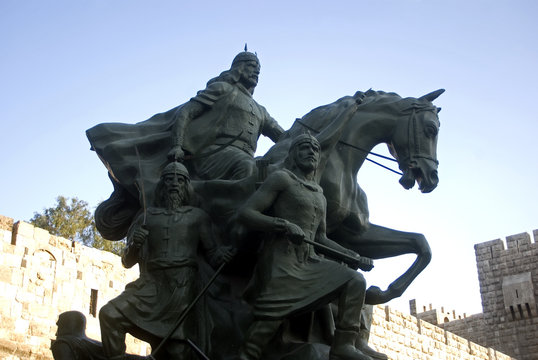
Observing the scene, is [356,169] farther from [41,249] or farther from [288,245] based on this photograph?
[41,249]

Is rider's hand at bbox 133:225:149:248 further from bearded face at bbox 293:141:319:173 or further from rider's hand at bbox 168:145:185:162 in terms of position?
bearded face at bbox 293:141:319:173

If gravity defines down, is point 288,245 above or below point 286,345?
above

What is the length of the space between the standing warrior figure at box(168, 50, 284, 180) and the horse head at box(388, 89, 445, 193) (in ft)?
4.31

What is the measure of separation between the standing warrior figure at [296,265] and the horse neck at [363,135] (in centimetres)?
86

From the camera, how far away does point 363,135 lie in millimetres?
7613

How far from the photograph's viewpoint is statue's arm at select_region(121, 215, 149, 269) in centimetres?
643

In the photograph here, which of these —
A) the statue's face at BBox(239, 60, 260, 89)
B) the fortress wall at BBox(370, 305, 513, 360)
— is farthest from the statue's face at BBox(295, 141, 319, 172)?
the fortress wall at BBox(370, 305, 513, 360)

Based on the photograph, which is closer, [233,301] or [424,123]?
[233,301]

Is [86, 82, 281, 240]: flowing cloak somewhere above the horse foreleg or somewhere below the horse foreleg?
above

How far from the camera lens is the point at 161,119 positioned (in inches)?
316

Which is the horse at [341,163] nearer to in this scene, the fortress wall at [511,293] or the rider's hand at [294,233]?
the rider's hand at [294,233]

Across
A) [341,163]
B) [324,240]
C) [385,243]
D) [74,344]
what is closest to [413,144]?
[341,163]

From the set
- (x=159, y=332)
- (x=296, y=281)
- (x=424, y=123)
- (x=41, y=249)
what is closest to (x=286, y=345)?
(x=296, y=281)

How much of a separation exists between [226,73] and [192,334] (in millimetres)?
2785
